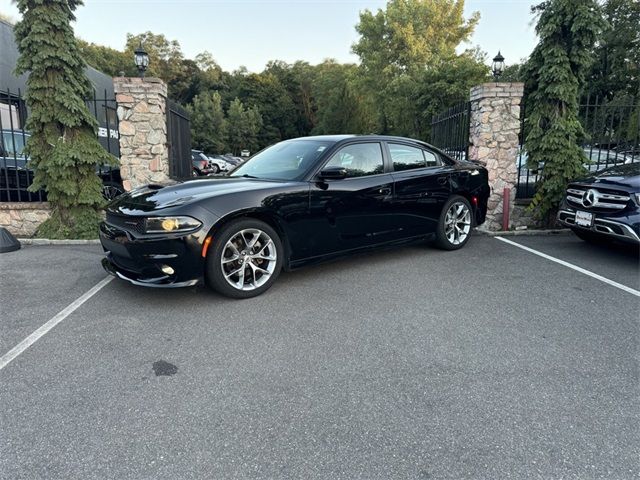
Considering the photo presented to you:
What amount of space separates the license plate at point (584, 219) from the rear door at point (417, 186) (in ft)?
5.63

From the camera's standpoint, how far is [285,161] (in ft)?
15.8

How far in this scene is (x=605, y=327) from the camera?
3.51 m

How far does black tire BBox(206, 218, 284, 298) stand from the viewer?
3.83 m

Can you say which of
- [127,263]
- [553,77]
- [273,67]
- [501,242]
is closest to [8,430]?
[127,263]

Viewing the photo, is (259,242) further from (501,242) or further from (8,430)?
(501,242)

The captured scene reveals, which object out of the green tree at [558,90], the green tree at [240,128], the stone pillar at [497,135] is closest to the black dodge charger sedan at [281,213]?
the stone pillar at [497,135]

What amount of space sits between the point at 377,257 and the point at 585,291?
228 cm

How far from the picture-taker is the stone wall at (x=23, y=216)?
685 centimetres

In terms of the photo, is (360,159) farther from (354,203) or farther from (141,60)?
(141,60)

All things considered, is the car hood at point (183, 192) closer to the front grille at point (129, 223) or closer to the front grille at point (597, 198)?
the front grille at point (129, 223)

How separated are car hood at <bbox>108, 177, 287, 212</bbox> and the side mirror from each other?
41 cm

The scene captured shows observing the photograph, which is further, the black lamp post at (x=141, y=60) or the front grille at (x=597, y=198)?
the black lamp post at (x=141, y=60)

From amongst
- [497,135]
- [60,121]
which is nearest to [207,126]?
[60,121]

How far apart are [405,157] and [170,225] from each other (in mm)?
2988
